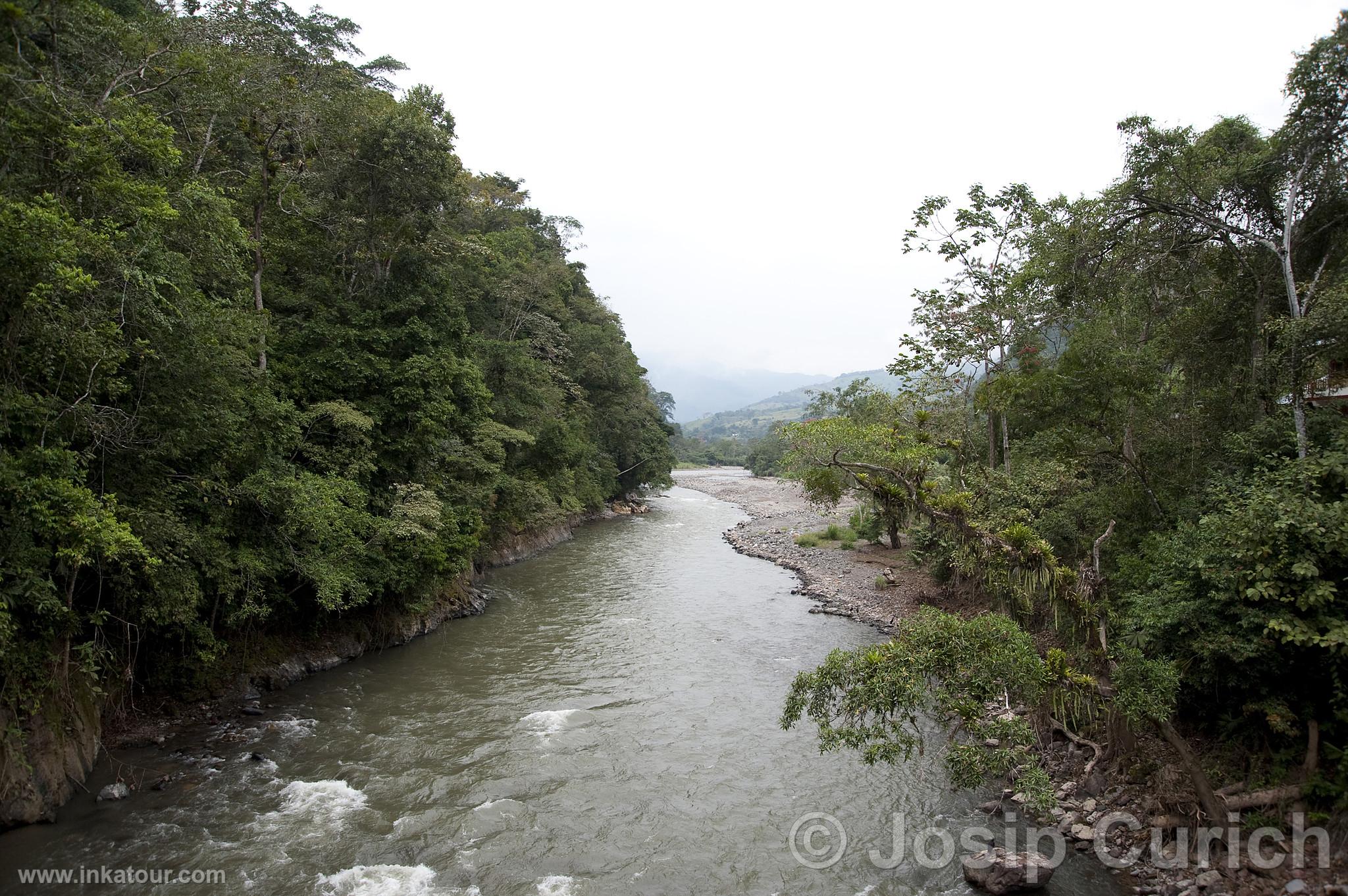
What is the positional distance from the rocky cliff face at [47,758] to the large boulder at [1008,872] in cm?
1227

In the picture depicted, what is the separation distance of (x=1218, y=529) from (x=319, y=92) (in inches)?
927

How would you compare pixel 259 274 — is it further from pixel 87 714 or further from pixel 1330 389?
pixel 1330 389

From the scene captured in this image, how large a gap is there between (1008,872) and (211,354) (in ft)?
44.9

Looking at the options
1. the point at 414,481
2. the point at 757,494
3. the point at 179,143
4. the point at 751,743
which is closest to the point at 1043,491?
the point at 751,743

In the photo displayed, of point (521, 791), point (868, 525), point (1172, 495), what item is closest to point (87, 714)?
point (521, 791)

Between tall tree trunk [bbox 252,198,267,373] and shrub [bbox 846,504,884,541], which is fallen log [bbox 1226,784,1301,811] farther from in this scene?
shrub [bbox 846,504,884,541]

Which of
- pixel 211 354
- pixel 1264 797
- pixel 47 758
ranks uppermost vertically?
pixel 211 354

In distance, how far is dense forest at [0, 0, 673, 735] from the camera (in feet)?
26.6

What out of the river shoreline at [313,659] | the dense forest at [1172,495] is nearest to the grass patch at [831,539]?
the dense forest at [1172,495]

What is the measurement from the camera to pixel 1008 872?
8.26 m

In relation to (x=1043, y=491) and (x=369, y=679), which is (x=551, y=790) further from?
(x=1043, y=491)

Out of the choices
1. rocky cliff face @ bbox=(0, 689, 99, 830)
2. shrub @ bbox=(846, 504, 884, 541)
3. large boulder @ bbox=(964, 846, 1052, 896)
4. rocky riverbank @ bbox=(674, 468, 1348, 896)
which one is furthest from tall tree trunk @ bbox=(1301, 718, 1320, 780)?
shrub @ bbox=(846, 504, 884, 541)

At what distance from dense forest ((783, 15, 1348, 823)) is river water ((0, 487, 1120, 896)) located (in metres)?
1.64

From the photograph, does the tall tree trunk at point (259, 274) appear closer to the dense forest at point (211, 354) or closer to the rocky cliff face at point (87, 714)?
the dense forest at point (211, 354)
